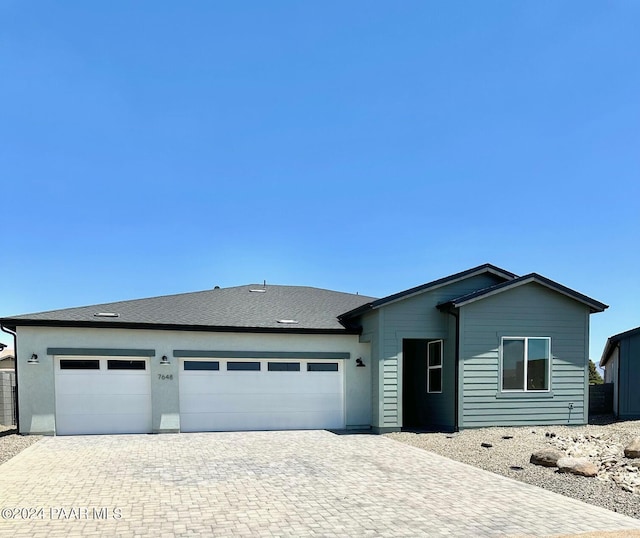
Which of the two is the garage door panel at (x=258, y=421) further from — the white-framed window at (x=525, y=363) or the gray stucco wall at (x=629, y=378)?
the gray stucco wall at (x=629, y=378)

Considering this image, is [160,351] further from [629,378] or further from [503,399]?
[629,378]

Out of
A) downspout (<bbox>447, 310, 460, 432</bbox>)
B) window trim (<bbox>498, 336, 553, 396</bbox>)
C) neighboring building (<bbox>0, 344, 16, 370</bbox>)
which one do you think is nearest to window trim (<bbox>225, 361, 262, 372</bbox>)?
downspout (<bbox>447, 310, 460, 432</bbox>)

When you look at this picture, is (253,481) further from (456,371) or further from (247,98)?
(247,98)

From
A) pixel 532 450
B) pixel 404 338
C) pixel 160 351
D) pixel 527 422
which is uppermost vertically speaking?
pixel 404 338

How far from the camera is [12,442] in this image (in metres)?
11.2

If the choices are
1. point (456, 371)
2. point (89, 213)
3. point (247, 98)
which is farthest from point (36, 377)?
point (456, 371)

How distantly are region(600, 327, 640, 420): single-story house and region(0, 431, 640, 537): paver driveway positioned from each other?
9618mm

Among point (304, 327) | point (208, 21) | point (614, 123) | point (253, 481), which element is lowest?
point (253, 481)

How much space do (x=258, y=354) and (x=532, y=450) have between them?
7.34 metres

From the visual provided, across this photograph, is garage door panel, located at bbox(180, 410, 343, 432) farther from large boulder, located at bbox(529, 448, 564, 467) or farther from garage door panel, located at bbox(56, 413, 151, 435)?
large boulder, located at bbox(529, 448, 564, 467)

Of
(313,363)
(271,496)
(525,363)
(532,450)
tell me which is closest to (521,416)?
(525,363)

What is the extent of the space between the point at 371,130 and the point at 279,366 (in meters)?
7.49

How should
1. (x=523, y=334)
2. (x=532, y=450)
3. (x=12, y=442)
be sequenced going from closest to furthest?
(x=532, y=450)
(x=12, y=442)
(x=523, y=334)

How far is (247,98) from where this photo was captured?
13.2m
